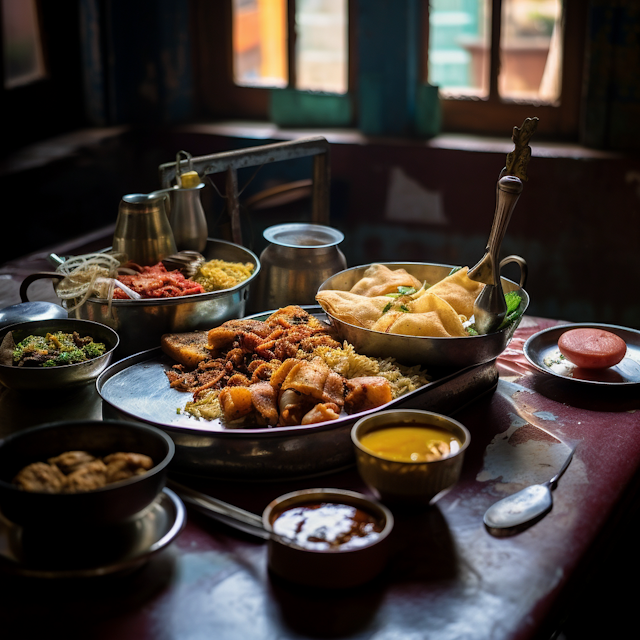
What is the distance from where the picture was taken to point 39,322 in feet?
5.98

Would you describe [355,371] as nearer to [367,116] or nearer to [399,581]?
[399,581]

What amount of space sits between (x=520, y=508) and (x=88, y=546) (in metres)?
0.76

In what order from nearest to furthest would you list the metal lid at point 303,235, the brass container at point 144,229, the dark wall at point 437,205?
the brass container at point 144,229 → the metal lid at point 303,235 → the dark wall at point 437,205

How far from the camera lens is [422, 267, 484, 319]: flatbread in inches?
74.5

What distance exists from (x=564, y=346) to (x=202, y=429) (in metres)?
1.02

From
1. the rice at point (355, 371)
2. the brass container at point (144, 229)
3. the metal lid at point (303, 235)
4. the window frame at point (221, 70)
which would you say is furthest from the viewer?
the window frame at point (221, 70)

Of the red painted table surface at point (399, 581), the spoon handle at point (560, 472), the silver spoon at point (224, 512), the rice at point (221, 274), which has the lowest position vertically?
the red painted table surface at point (399, 581)

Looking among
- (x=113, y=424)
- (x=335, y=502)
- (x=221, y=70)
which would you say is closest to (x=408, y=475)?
(x=335, y=502)

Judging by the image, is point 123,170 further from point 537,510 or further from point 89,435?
point 537,510

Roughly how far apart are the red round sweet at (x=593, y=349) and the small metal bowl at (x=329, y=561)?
3.00ft

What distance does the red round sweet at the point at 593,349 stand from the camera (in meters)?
1.86

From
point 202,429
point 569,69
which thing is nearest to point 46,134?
point 569,69

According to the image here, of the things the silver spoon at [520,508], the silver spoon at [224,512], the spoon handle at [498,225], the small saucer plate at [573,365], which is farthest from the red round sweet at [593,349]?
the silver spoon at [224,512]

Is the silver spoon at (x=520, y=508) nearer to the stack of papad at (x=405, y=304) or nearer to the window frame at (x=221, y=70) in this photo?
the stack of papad at (x=405, y=304)
